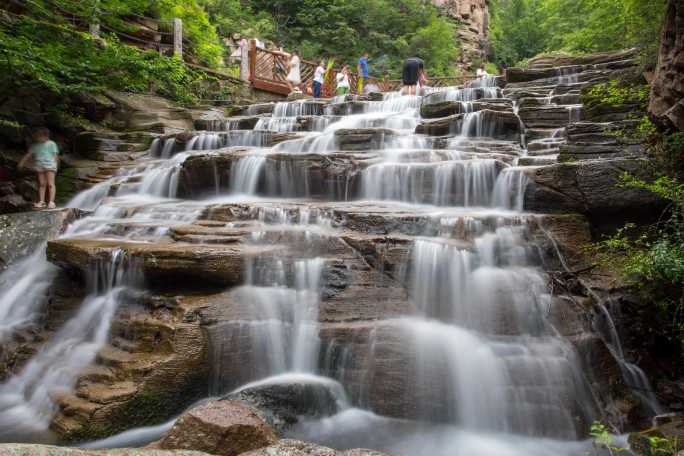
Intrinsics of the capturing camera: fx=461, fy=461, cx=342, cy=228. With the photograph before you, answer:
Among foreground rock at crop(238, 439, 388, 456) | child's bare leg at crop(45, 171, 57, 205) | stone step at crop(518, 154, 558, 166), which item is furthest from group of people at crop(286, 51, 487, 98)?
foreground rock at crop(238, 439, 388, 456)

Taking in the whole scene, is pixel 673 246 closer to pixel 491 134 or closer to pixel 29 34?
pixel 491 134

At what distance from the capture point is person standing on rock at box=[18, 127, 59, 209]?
343 inches

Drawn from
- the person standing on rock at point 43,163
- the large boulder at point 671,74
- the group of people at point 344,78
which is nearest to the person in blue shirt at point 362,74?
the group of people at point 344,78

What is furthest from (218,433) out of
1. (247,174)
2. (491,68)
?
(491,68)

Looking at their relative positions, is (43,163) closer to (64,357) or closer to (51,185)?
(51,185)

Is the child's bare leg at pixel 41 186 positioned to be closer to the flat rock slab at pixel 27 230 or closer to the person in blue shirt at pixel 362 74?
the flat rock slab at pixel 27 230

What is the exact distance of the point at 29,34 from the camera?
29.1 ft

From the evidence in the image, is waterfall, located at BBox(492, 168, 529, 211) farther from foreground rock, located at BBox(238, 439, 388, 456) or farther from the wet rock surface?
foreground rock, located at BBox(238, 439, 388, 456)

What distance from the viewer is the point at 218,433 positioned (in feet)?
11.0

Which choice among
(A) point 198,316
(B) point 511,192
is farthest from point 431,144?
(A) point 198,316

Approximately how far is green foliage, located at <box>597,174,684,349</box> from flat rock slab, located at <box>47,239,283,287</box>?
4125 millimetres

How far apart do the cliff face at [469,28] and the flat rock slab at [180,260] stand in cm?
3154

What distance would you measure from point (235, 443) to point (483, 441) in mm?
2272

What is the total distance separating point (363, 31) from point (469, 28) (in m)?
9.84
